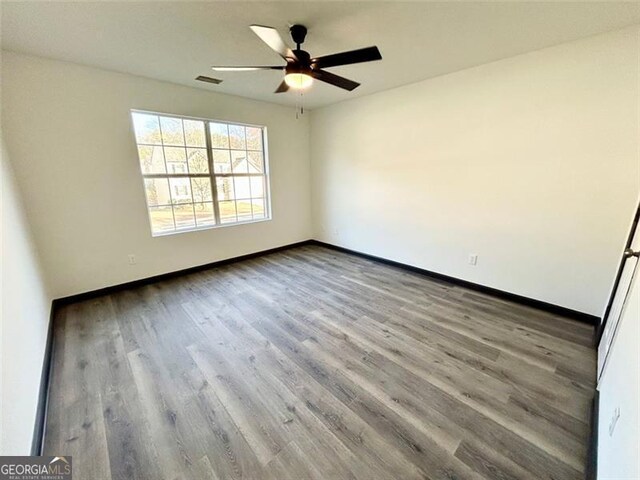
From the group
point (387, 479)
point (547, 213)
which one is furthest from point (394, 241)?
point (387, 479)

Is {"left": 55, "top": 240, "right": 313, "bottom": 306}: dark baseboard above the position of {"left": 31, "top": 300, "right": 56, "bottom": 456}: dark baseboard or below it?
above

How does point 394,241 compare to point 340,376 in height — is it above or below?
above

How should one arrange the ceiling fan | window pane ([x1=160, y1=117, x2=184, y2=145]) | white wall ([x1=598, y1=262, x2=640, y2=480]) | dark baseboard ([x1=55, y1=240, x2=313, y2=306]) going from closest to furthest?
white wall ([x1=598, y1=262, x2=640, y2=480]) → the ceiling fan → dark baseboard ([x1=55, y1=240, x2=313, y2=306]) → window pane ([x1=160, y1=117, x2=184, y2=145])

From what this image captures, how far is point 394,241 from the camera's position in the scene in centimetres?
394

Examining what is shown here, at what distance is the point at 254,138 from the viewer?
14.0 ft

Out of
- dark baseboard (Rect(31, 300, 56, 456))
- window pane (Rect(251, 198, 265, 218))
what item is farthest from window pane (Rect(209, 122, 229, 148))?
dark baseboard (Rect(31, 300, 56, 456))

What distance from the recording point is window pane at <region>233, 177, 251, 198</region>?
4171mm

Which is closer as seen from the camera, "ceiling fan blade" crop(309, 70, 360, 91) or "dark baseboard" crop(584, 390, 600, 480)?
"dark baseboard" crop(584, 390, 600, 480)

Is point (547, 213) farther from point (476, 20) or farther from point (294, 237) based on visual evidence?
point (294, 237)

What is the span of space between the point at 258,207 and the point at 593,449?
4336 millimetres

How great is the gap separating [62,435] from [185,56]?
3033 millimetres

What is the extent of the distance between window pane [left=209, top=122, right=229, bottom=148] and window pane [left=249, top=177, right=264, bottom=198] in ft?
2.21

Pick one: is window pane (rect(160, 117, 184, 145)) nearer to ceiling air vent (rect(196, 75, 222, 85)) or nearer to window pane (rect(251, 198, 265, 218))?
ceiling air vent (rect(196, 75, 222, 85))

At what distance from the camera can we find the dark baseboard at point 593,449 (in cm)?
121
